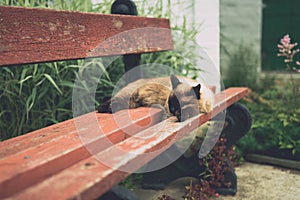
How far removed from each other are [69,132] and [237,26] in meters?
4.24

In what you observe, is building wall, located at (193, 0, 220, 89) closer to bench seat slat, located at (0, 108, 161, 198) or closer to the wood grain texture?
the wood grain texture

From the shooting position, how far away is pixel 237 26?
17.8ft

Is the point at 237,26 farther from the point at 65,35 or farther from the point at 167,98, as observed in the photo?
the point at 65,35

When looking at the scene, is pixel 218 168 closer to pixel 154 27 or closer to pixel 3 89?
pixel 154 27

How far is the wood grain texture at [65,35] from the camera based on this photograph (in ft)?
5.86

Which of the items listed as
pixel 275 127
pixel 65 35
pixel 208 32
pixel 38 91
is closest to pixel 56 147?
pixel 65 35

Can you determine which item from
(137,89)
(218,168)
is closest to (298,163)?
(218,168)

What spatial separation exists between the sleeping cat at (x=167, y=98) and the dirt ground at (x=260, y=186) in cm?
66

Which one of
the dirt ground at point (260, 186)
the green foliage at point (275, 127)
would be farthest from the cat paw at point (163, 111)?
the green foliage at point (275, 127)

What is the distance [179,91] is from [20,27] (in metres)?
1.00

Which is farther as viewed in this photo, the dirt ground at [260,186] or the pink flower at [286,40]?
the pink flower at [286,40]

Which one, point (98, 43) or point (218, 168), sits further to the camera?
point (218, 168)

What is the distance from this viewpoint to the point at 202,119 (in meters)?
2.24

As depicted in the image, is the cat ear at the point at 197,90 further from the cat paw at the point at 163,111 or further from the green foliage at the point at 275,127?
the green foliage at the point at 275,127
